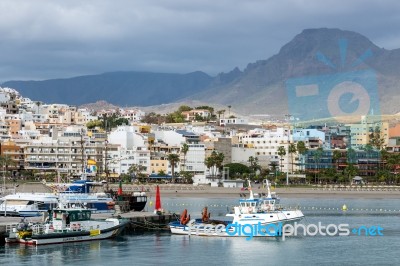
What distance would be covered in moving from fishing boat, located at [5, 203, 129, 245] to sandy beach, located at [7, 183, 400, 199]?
66693 millimetres

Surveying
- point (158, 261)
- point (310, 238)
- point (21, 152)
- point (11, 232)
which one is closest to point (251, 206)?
point (310, 238)

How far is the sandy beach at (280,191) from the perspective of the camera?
431 ft

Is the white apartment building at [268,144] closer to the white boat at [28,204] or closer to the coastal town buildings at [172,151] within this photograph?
the coastal town buildings at [172,151]

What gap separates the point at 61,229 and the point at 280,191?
80415mm

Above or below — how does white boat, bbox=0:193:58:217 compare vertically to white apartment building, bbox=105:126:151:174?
below

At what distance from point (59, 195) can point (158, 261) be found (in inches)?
592

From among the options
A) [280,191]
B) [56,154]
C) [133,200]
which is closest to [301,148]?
[280,191]

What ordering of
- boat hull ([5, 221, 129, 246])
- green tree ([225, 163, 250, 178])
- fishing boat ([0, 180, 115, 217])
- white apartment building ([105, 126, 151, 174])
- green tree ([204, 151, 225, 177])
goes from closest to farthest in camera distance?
boat hull ([5, 221, 129, 246])
fishing boat ([0, 180, 115, 217])
green tree ([204, 151, 225, 177])
white apartment building ([105, 126, 151, 174])
green tree ([225, 163, 250, 178])

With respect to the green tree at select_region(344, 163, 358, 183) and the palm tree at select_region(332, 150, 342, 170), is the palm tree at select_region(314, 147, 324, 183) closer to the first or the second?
the palm tree at select_region(332, 150, 342, 170)

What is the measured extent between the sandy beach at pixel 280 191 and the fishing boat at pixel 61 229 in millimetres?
66693

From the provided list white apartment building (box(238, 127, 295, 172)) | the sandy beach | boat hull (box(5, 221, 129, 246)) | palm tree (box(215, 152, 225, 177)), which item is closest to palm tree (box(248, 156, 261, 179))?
white apartment building (box(238, 127, 295, 172))

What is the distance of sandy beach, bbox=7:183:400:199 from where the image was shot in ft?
431

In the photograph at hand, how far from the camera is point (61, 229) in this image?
2253 inches

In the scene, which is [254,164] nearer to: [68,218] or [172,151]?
[172,151]
